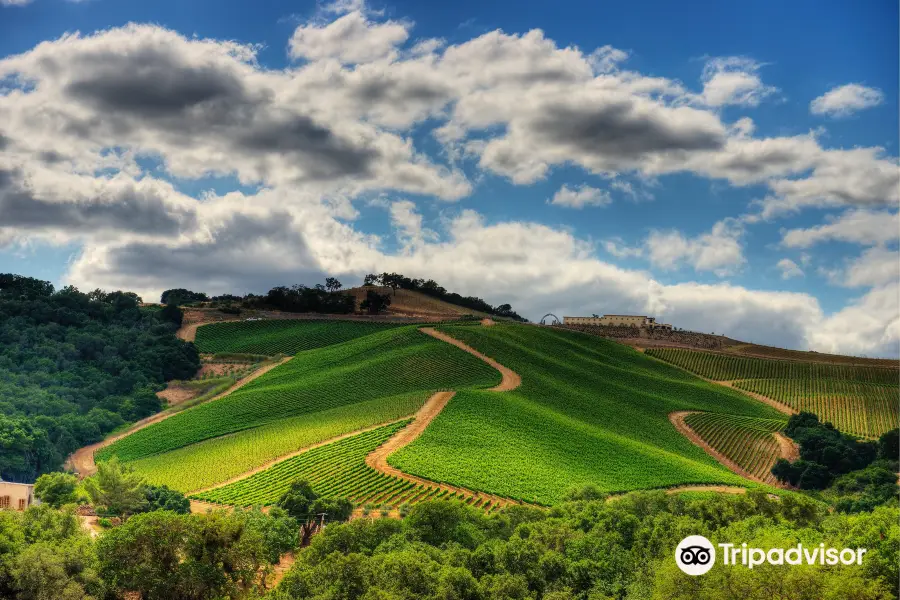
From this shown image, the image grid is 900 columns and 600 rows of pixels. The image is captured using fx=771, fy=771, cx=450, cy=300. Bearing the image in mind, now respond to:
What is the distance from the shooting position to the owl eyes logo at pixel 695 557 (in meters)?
33.0

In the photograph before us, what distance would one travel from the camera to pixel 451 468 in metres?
72.9

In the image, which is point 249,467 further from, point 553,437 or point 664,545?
point 664,545

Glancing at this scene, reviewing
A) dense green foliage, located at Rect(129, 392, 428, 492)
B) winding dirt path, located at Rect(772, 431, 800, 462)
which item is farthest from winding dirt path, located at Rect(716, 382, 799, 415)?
dense green foliage, located at Rect(129, 392, 428, 492)

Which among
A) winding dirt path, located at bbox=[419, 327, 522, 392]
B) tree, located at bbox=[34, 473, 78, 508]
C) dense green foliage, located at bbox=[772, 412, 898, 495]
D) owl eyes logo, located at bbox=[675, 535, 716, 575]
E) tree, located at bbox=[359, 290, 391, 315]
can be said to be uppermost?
tree, located at bbox=[359, 290, 391, 315]

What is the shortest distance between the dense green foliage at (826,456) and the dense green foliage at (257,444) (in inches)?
1846

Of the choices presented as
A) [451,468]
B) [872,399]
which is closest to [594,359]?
[872,399]

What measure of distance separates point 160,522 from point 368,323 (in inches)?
4610

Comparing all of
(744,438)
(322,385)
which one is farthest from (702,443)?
(322,385)

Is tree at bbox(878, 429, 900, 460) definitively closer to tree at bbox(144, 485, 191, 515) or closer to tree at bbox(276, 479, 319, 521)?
tree at bbox(276, 479, 319, 521)

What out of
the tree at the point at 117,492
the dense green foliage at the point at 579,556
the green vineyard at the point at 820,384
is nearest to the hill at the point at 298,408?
the tree at the point at 117,492

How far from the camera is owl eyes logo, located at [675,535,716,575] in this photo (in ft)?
108

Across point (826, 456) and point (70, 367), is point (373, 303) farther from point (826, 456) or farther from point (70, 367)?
point (826, 456)

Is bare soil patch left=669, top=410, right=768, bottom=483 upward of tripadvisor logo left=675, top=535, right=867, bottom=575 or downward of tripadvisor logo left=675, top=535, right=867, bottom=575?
downward

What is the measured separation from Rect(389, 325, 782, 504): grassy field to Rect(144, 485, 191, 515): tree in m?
19.4
